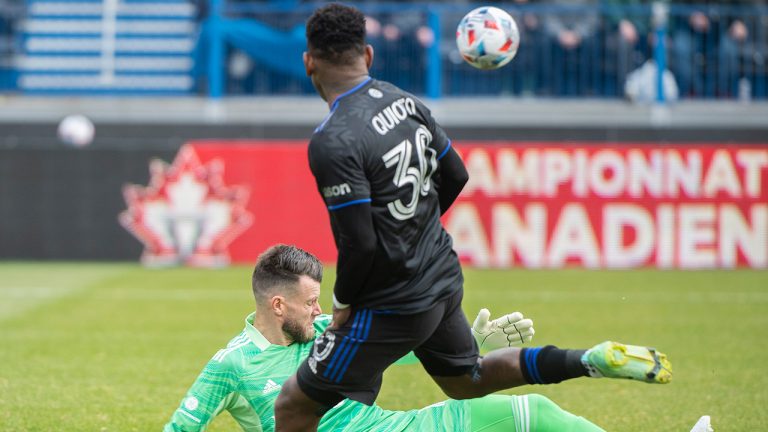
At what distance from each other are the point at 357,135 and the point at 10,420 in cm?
352

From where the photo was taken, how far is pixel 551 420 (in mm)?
4727

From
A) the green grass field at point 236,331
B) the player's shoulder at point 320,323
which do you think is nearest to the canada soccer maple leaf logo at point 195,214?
the green grass field at point 236,331

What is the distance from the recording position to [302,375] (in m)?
4.59

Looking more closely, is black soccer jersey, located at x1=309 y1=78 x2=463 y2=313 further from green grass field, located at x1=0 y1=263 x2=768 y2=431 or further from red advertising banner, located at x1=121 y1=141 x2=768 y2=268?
red advertising banner, located at x1=121 y1=141 x2=768 y2=268

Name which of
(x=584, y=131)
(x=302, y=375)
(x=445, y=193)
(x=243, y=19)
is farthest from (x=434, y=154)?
(x=243, y=19)

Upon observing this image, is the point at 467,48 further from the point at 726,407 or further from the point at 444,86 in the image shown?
the point at 444,86

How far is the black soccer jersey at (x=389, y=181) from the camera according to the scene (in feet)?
14.2

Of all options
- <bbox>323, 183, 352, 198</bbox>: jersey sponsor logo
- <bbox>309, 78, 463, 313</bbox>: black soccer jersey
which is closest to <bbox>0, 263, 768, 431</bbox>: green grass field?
<bbox>309, 78, 463, 313</bbox>: black soccer jersey

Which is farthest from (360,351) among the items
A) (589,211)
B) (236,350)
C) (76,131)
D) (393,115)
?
(76,131)

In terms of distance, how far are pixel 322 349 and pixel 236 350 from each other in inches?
27.6

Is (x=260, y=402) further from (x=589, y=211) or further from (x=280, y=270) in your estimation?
(x=589, y=211)

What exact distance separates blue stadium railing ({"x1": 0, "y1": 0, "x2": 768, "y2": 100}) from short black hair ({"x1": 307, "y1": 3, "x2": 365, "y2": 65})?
1257cm

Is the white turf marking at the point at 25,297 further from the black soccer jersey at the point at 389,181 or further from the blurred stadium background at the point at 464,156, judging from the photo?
the black soccer jersey at the point at 389,181

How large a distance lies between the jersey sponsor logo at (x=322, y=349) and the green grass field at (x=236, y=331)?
226cm
